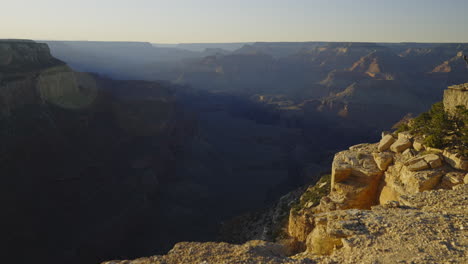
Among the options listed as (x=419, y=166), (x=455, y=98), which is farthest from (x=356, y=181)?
(x=455, y=98)

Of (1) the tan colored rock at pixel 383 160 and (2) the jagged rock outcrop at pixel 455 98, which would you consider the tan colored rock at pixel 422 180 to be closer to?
(1) the tan colored rock at pixel 383 160

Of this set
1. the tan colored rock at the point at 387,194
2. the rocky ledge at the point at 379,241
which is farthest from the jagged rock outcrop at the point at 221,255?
the tan colored rock at the point at 387,194

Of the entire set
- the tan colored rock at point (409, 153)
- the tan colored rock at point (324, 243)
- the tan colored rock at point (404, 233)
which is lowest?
the tan colored rock at point (324, 243)

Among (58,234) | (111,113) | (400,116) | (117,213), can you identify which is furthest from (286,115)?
(58,234)

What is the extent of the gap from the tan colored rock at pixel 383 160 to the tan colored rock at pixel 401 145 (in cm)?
34

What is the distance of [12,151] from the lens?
28.6 meters

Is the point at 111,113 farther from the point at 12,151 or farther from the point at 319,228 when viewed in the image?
the point at 319,228

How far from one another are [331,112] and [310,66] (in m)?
70.6

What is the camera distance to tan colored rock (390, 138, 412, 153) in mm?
12648

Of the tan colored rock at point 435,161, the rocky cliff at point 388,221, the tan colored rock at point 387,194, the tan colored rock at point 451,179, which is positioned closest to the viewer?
the rocky cliff at point 388,221

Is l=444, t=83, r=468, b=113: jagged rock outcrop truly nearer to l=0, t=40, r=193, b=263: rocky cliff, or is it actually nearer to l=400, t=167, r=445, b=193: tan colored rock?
l=400, t=167, r=445, b=193: tan colored rock

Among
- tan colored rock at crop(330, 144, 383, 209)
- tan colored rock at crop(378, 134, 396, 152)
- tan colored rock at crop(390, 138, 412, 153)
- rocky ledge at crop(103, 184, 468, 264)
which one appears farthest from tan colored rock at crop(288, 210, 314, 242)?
tan colored rock at crop(390, 138, 412, 153)

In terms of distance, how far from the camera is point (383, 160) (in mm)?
12523

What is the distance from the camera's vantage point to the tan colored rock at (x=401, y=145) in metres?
12.6
